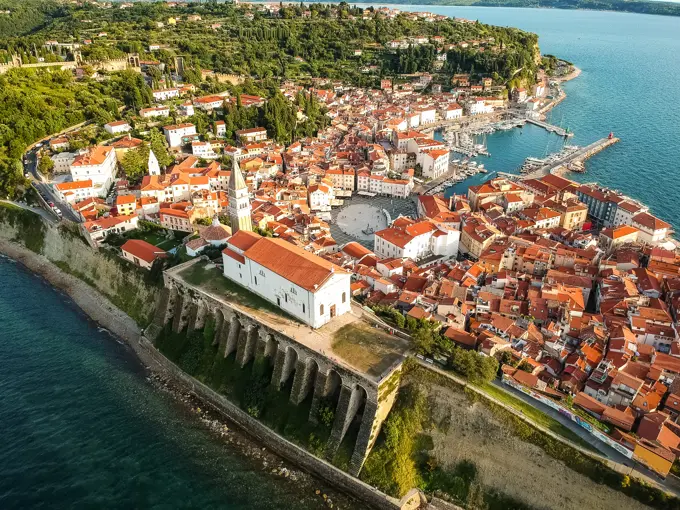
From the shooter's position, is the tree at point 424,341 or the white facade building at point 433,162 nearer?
the tree at point 424,341

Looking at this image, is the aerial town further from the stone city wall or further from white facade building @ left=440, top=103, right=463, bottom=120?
white facade building @ left=440, top=103, right=463, bottom=120

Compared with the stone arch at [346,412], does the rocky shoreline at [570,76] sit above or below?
above

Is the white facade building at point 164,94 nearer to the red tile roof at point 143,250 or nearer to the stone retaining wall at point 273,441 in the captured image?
the red tile roof at point 143,250

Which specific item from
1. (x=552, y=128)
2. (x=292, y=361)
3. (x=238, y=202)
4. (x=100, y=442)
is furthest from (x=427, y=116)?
(x=100, y=442)

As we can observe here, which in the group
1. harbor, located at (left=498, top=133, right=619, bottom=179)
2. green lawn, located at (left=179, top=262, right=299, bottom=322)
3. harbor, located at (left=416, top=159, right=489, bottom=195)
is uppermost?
green lawn, located at (left=179, top=262, right=299, bottom=322)

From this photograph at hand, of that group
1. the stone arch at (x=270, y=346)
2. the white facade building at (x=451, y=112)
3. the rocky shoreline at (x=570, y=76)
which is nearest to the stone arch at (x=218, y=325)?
the stone arch at (x=270, y=346)

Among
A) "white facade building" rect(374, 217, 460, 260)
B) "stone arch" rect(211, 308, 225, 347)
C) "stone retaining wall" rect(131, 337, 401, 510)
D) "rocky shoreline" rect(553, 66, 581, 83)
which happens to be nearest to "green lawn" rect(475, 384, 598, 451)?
"stone retaining wall" rect(131, 337, 401, 510)

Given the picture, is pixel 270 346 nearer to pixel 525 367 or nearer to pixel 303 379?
pixel 303 379
